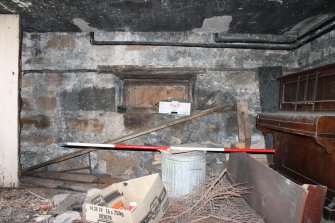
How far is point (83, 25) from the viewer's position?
3.50 metres

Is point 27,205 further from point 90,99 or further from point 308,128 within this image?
point 308,128

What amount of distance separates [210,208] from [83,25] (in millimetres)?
2880

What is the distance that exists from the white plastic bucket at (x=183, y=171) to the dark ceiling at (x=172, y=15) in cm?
173

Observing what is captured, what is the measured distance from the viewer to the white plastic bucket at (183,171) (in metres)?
3.04

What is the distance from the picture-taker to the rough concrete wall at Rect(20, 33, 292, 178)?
3.80m

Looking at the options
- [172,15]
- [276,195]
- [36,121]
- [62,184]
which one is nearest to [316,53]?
[172,15]

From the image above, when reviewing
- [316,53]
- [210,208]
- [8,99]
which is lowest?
[210,208]

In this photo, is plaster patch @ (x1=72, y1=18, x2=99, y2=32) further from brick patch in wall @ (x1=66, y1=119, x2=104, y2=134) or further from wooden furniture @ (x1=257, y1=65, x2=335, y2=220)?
wooden furniture @ (x1=257, y1=65, x2=335, y2=220)

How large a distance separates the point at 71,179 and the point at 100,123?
91 cm

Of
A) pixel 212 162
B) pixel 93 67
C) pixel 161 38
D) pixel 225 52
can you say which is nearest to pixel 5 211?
pixel 93 67

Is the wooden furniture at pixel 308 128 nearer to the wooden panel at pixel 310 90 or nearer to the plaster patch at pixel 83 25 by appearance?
the wooden panel at pixel 310 90

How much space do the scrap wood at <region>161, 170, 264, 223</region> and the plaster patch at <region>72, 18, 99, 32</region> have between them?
2.57 metres

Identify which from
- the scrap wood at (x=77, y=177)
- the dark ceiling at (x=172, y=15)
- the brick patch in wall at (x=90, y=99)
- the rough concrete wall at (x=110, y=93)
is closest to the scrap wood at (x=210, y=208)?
the rough concrete wall at (x=110, y=93)

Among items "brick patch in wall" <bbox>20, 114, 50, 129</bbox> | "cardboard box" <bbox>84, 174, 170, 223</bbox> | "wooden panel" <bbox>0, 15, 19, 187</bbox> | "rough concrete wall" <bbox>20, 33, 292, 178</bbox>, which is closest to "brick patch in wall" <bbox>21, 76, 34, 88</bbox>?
"rough concrete wall" <bbox>20, 33, 292, 178</bbox>
